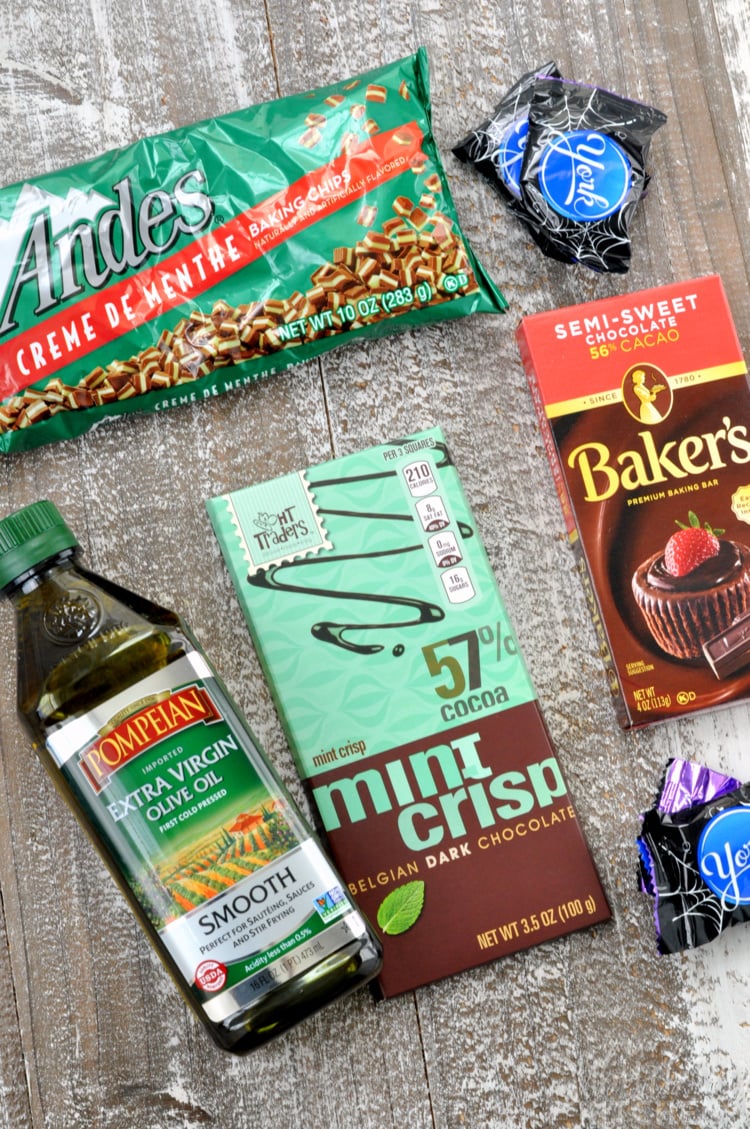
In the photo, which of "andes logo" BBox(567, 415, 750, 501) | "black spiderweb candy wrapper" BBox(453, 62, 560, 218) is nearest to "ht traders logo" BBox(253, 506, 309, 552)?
"andes logo" BBox(567, 415, 750, 501)

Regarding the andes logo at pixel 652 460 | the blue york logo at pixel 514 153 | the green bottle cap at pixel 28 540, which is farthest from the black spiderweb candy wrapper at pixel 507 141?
the green bottle cap at pixel 28 540

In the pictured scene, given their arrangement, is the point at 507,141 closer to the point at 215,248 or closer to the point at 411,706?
the point at 215,248

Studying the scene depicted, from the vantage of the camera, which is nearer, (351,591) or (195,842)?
(195,842)

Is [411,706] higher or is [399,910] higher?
[411,706]

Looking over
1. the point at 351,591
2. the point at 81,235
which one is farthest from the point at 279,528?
the point at 81,235

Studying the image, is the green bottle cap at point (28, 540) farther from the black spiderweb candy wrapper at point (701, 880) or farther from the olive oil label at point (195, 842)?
the black spiderweb candy wrapper at point (701, 880)

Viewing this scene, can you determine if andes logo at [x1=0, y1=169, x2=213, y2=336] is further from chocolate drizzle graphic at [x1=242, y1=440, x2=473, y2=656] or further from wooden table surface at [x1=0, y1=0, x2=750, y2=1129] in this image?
chocolate drizzle graphic at [x1=242, y1=440, x2=473, y2=656]

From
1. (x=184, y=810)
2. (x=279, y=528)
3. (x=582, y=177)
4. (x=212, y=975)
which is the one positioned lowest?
(x=212, y=975)
